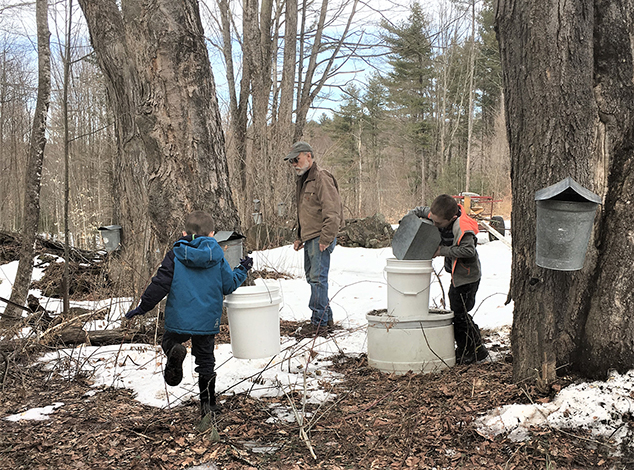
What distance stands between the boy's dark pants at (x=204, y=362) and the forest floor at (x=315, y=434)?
0.12 metres

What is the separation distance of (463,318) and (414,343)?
0.59 meters

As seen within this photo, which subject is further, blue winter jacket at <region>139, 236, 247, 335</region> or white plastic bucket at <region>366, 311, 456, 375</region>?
white plastic bucket at <region>366, 311, 456, 375</region>

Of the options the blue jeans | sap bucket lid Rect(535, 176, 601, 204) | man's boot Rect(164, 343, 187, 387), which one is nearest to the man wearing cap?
the blue jeans

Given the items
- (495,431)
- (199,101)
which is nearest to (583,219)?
(495,431)

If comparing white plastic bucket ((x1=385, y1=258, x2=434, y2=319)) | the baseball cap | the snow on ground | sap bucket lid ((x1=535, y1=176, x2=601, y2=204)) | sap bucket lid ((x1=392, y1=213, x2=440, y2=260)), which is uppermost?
the baseball cap

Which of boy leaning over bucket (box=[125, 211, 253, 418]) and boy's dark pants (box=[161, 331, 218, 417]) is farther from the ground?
boy leaning over bucket (box=[125, 211, 253, 418])

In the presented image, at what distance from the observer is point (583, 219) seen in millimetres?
2635

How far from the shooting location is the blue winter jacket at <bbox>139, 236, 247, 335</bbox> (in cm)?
304

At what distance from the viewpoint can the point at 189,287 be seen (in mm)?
3068

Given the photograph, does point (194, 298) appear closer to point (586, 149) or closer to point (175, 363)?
point (175, 363)

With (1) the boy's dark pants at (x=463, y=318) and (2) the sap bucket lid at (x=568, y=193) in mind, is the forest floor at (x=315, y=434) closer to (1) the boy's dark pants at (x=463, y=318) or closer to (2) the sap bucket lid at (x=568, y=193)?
(1) the boy's dark pants at (x=463, y=318)

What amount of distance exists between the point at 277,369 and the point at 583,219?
2.43 meters

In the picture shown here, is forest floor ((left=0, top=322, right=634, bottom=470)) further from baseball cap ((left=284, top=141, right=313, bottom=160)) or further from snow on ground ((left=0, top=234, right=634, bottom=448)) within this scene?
baseball cap ((left=284, top=141, right=313, bottom=160))

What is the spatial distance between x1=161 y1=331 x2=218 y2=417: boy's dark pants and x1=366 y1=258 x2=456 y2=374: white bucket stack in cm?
136
